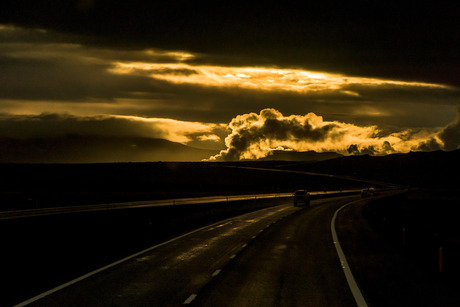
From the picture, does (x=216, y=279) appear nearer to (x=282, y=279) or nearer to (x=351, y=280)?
(x=282, y=279)

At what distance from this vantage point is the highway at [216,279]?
42.2ft

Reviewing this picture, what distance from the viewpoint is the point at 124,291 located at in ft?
46.1

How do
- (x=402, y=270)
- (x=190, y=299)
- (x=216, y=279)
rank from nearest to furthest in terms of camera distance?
(x=190, y=299) → (x=216, y=279) → (x=402, y=270)

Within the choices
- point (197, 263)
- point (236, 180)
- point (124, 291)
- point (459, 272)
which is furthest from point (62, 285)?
point (236, 180)

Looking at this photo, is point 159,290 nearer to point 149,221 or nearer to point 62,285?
point 62,285

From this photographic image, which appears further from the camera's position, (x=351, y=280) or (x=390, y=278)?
(x=390, y=278)

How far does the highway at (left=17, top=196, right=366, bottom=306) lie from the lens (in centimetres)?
1288

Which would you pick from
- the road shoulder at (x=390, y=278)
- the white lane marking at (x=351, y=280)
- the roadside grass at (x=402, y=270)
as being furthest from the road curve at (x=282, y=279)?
the roadside grass at (x=402, y=270)

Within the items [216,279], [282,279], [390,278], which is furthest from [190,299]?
[390,278]

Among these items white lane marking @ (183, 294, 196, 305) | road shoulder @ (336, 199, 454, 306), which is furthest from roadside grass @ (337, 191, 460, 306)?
white lane marking @ (183, 294, 196, 305)

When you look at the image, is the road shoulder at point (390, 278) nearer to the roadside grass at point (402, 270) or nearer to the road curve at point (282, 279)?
the roadside grass at point (402, 270)

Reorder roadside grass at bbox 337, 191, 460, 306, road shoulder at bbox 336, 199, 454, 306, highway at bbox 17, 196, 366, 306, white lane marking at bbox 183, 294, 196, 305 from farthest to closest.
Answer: roadside grass at bbox 337, 191, 460, 306 → road shoulder at bbox 336, 199, 454, 306 → highway at bbox 17, 196, 366, 306 → white lane marking at bbox 183, 294, 196, 305

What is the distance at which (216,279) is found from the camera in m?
16.0

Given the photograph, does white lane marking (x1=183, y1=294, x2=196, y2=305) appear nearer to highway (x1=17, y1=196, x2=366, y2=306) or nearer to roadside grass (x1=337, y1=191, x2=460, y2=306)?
highway (x1=17, y1=196, x2=366, y2=306)
